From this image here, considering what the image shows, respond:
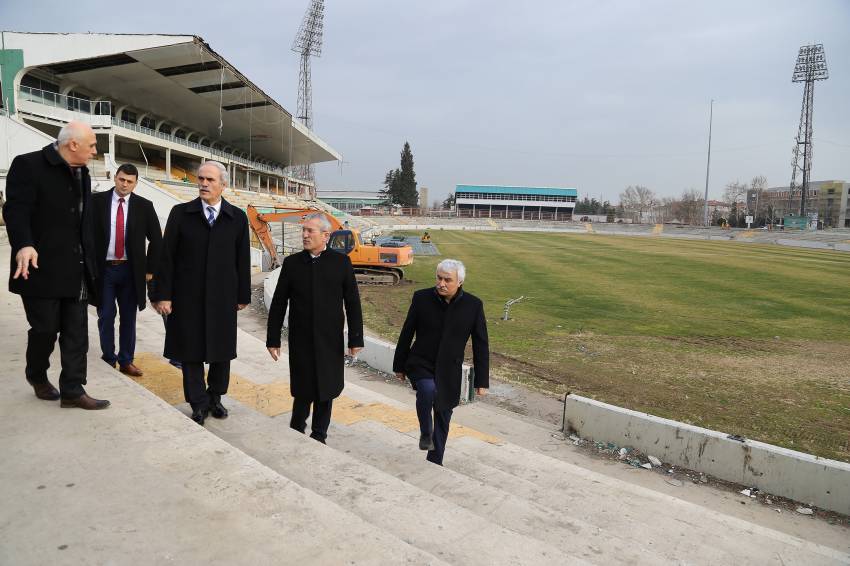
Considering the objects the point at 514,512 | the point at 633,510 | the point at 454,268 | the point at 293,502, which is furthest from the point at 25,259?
the point at 633,510

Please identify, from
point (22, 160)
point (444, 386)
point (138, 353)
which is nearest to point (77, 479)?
point (22, 160)

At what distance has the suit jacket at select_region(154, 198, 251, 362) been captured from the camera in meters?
3.52

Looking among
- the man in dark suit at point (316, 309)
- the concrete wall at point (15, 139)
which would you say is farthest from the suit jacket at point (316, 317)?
the concrete wall at point (15, 139)

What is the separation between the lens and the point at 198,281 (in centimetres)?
353

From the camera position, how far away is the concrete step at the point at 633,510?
3.15 metres

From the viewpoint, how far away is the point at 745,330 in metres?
11.4

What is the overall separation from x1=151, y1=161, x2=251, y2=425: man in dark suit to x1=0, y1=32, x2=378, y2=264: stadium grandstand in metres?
15.8

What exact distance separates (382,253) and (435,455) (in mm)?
14563

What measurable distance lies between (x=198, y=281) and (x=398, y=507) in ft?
6.84

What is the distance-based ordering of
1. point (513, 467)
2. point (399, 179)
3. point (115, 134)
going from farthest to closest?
point (399, 179), point (115, 134), point (513, 467)

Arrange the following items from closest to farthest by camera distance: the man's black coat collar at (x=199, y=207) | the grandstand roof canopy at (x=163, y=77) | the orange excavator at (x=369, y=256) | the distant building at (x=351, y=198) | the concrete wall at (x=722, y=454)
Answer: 1. the man's black coat collar at (x=199, y=207)
2. the concrete wall at (x=722, y=454)
3. the orange excavator at (x=369, y=256)
4. the grandstand roof canopy at (x=163, y=77)
5. the distant building at (x=351, y=198)

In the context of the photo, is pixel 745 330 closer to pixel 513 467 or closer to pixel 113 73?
pixel 513 467

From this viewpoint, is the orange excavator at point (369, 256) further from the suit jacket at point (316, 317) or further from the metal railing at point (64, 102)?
the metal railing at point (64, 102)

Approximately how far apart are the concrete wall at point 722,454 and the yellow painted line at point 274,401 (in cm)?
117
